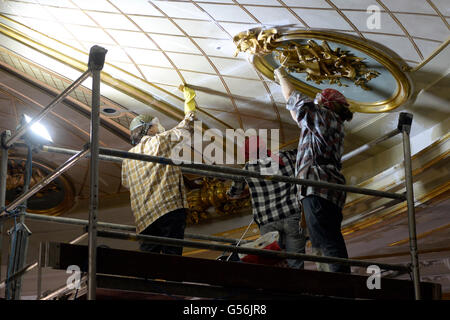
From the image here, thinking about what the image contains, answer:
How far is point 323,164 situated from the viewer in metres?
5.22

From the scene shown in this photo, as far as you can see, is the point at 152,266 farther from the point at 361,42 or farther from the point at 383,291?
the point at 361,42

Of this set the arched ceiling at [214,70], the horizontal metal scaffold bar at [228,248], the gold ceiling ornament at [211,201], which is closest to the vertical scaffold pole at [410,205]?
the horizontal metal scaffold bar at [228,248]

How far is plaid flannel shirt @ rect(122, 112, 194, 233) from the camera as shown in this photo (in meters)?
5.39

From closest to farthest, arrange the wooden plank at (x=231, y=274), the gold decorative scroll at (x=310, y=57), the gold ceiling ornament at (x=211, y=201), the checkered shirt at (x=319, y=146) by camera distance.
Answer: the wooden plank at (x=231, y=274)
the checkered shirt at (x=319, y=146)
the gold decorative scroll at (x=310, y=57)
the gold ceiling ornament at (x=211, y=201)

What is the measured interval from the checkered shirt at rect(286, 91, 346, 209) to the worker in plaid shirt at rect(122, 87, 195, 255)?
893 mm

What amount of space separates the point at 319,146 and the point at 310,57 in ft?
7.09

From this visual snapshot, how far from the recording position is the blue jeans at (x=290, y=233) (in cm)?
571

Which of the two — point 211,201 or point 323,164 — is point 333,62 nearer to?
point 323,164

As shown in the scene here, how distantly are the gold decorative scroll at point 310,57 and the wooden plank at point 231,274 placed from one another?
2.73m

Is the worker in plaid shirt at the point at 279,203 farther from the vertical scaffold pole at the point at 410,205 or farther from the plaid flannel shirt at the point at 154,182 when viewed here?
the vertical scaffold pole at the point at 410,205

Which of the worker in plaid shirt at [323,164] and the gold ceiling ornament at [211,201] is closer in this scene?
the worker in plaid shirt at [323,164]

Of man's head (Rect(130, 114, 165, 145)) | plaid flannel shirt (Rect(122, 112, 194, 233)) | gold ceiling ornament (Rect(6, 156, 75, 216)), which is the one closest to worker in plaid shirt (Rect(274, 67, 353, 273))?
plaid flannel shirt (Rect(122, 112, 194, 233))

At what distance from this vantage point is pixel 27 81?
833 centimetres

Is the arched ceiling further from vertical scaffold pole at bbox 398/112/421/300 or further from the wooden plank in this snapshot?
the wooden plank
